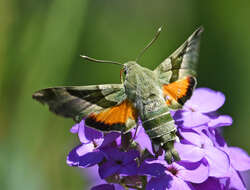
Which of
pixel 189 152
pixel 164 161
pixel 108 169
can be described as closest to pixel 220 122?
pixel 189 152

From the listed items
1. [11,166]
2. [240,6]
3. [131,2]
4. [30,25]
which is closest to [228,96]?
[240,6]

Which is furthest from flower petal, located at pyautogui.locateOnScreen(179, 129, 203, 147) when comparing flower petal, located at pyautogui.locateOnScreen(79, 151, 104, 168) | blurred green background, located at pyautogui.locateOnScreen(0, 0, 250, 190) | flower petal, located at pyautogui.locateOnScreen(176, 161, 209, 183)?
blurred green background, located at pyautogui.locateOnScreen(0, 0, 250, 190)

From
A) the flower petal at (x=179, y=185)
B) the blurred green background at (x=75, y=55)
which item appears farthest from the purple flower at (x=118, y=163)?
the blurred green background at (x=75, y=55)

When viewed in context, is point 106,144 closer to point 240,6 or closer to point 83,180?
point 83,180

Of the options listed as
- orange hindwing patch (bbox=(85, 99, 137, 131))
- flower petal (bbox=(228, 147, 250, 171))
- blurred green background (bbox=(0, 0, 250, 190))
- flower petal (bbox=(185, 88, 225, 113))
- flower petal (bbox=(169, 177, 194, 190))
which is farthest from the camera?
blurred green background (bbox=(0, 0, 250, 190))

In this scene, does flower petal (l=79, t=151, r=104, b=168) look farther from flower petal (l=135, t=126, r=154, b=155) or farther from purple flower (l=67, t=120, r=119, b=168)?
flower petal (l=135, t=126, r=154, b=155)

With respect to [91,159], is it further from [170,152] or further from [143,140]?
[170,152]
